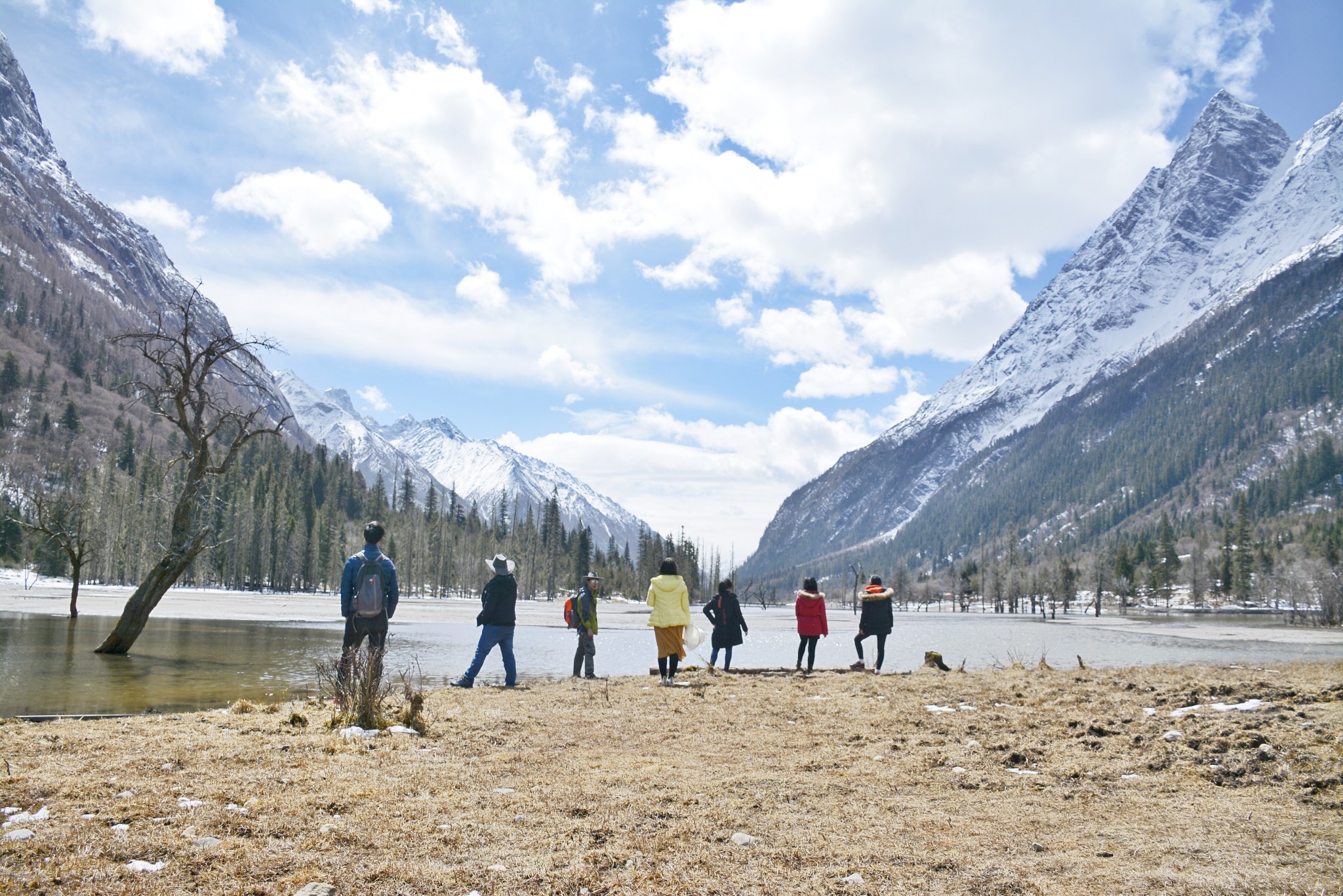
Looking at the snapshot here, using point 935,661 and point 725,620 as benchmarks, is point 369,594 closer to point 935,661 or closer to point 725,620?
point 725,620

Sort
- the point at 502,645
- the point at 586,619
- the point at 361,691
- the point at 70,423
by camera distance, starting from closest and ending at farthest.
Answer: the point at 361,691
the point at 502,645
the point at 586,619
the point at 70,423

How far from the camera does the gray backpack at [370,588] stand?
10484mm

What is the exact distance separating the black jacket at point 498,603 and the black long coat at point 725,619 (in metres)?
4.34

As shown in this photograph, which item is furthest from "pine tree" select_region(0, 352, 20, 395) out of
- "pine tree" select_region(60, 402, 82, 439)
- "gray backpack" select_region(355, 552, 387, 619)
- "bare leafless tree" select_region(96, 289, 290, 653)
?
"gray backpack" select_region(355, 552, 387, 619)

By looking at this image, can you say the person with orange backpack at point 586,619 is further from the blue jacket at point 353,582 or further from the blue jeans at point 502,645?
the blue jacket at point 353,582

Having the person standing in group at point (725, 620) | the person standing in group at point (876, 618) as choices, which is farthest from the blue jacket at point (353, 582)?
the person standing in group at point (876, 618)

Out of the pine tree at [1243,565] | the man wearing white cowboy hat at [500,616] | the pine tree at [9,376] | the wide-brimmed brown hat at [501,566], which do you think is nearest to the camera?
the man wearing white cowboy hat at [500,616]

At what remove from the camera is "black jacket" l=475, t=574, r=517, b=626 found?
43.4ft

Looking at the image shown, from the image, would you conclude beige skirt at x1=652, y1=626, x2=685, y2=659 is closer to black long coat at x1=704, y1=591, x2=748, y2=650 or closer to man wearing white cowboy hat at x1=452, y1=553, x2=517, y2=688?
black long coat at x1=704, y1=591, x2=748, y2=650

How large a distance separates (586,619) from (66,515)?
1556 inches

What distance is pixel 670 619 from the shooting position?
14.1 m

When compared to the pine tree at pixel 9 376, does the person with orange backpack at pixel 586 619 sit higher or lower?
lower

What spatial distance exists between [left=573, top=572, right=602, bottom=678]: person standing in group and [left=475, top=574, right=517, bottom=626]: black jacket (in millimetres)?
2063

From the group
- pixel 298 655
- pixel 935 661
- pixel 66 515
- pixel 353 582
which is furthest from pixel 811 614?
pixel 66 515
